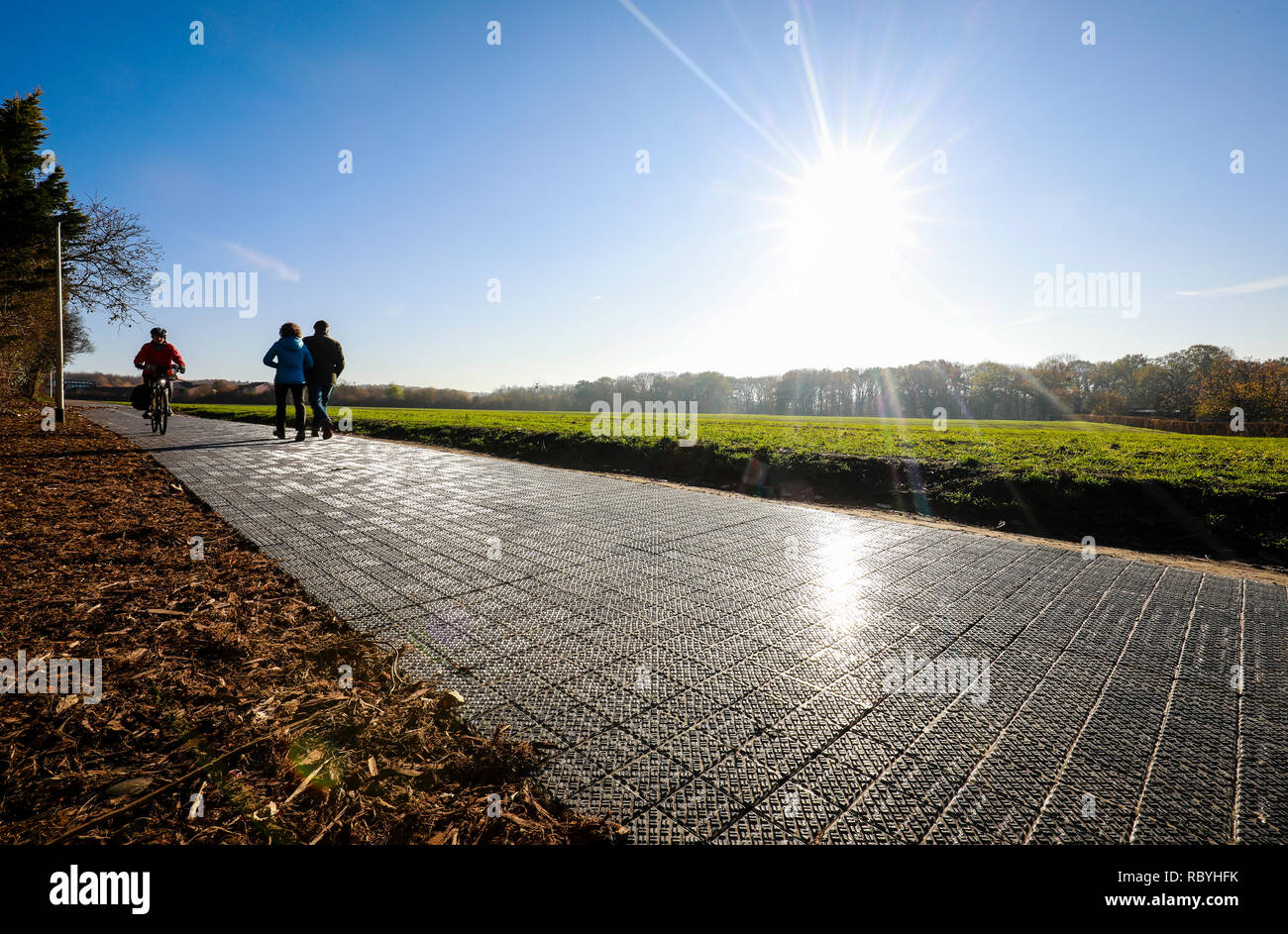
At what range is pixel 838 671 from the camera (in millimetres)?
2975

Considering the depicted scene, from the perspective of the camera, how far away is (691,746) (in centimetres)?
228

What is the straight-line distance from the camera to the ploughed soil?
1.80 m

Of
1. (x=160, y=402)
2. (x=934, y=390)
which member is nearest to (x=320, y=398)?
(x=160, y=402)

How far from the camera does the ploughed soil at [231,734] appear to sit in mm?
1797

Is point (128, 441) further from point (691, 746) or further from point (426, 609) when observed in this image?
point (691, 746)

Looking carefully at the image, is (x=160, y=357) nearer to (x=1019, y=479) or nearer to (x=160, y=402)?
(x=160, y=402)

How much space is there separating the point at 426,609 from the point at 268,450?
10.1m

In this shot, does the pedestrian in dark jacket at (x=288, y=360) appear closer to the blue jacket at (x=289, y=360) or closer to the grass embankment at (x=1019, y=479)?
the blue jacket at (x=289, y=360)
